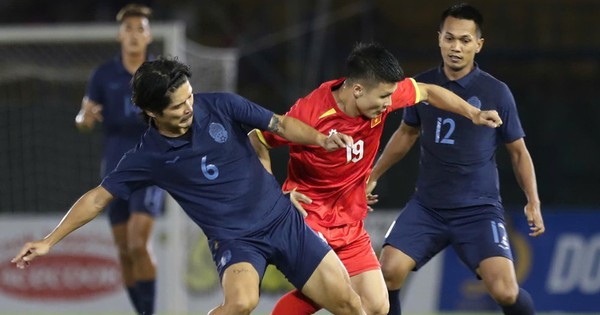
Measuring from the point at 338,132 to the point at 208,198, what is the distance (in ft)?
2.41

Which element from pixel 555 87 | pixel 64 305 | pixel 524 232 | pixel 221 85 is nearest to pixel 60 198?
pixel 64 305

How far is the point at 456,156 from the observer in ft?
20.5

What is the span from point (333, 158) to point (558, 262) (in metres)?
5.25

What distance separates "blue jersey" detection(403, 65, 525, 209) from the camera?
20.4ft

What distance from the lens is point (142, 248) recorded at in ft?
25.7

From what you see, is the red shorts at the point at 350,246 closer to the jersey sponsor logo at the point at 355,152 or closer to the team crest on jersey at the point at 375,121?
the jersey sponsor logo at the point at 355,152

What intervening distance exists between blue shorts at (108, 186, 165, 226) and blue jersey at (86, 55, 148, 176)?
0.26 m

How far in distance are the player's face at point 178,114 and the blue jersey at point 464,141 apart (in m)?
1.53

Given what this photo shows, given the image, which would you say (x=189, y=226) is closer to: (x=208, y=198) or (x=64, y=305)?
(x=64, y=305)

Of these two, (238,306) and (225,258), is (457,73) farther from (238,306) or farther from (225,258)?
(238,306)

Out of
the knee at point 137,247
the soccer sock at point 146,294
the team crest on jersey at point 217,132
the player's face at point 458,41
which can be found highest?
the player's face at point 458,41

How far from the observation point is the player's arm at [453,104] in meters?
5.54

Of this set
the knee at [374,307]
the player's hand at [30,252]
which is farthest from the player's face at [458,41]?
the player's hand at [30,252]

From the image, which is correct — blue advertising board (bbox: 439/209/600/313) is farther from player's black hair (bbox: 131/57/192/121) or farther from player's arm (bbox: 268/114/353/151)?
player's black hair (bbox: 131/57/192/121)
